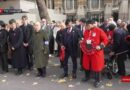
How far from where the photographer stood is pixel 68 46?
459 inches

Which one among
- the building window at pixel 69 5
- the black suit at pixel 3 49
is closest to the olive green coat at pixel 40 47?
the black suit at pixel 3 49

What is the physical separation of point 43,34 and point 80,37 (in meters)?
1.19

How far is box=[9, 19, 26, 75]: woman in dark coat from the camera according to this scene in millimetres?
12570

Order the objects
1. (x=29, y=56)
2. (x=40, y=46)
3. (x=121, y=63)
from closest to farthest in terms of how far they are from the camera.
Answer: (x=121, y=63), (x=40, y=46), (x=29, y=56)

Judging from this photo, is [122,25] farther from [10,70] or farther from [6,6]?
[6,6]

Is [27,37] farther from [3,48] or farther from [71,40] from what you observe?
[71,40]

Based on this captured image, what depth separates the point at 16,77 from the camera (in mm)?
12297

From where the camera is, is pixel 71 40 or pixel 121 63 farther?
pixel 121 63

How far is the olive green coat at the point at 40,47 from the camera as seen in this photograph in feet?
39.3

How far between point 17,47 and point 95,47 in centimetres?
313

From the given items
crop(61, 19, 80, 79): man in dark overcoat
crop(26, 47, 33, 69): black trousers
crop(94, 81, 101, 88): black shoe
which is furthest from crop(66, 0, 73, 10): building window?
crop(94, 81, 101, 88): black shoe

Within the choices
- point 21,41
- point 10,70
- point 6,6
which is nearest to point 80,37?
point 21,41

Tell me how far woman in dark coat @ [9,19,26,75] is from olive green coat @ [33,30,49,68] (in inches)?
28.7

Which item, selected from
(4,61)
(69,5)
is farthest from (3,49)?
(69,5)
